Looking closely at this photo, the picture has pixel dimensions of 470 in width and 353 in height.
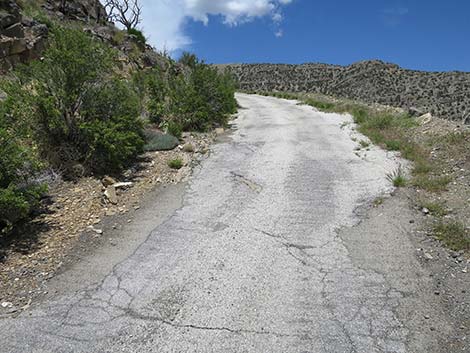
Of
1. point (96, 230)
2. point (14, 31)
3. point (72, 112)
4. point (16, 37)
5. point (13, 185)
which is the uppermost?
point (14, 31)

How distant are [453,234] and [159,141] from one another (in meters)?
7.37

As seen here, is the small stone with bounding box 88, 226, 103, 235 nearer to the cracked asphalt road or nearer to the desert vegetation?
the cracked asphalt road

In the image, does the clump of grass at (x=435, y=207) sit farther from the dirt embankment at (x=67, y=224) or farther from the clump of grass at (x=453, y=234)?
the dirt embankment at (x=67, y=224)

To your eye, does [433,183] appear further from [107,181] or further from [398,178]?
[107,181]

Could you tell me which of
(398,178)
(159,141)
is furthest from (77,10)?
(398,178)

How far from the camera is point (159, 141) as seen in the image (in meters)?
11.0

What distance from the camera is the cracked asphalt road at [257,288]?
14.0 feet

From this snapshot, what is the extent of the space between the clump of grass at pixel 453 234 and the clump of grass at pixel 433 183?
5.54 feet

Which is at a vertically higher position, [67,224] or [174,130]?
[174,130]

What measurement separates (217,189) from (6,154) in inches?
154

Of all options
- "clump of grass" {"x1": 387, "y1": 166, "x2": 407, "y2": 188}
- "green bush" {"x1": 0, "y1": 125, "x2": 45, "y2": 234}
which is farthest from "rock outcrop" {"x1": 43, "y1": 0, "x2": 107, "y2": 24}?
"clump of grass" {"x1": 387, "y1": 166, "x2": 407, "y2": 188}

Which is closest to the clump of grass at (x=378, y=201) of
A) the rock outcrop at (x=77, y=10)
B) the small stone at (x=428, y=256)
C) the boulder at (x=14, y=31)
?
the small stone at (x=428, y=256)

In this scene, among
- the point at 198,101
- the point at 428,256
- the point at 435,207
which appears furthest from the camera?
the point at 198,101

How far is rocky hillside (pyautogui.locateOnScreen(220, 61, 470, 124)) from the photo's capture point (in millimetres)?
35219
